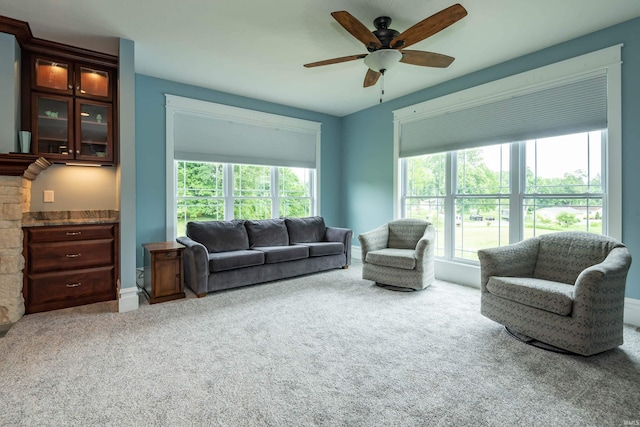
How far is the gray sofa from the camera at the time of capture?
380cm

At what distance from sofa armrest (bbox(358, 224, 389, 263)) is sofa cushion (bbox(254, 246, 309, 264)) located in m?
0.86

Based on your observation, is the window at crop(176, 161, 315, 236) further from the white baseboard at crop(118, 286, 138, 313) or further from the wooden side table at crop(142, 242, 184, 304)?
the white baseboard at crop(118, 286, 138, 313)

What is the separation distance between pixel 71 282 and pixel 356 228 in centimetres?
429

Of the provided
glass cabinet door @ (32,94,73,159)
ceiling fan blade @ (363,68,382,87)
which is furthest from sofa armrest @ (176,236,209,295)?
ceiling fan blade @ (363,68,382,87)

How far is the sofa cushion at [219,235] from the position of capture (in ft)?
→ 14.0

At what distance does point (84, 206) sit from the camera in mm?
3848

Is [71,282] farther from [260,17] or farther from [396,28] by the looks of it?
[396,28]

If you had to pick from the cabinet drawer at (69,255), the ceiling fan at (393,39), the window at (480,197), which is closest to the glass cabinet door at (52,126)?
the cabinet drawer at (69,255)

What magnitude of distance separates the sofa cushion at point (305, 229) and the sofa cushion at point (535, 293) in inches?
116

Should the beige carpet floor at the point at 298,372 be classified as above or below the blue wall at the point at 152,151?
below

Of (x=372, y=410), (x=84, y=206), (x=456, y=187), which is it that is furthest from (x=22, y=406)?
(x=456, y=187)

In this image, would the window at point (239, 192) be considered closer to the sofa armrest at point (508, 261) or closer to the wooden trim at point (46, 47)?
the wooden trim at point (46, 47)

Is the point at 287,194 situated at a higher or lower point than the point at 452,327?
higher

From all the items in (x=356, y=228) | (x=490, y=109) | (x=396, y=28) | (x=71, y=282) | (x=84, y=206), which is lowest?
(x=71, y=282)
